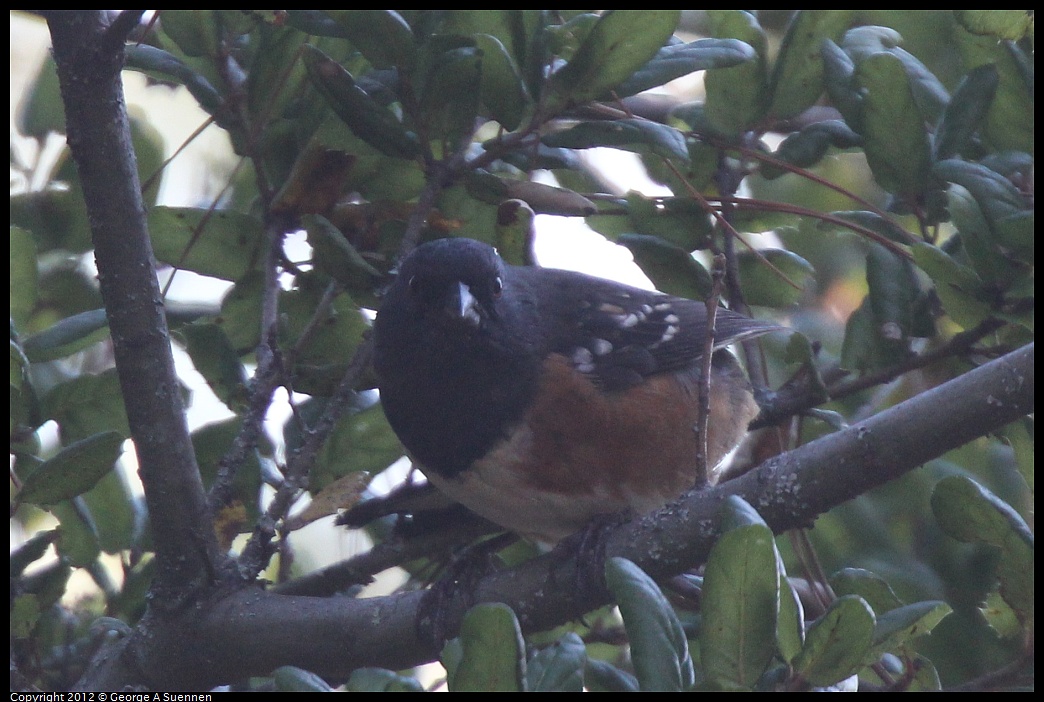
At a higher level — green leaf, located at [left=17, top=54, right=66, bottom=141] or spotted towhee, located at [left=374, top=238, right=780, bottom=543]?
green leaf, located at [left=17, top=54, right=66, bottom=141]

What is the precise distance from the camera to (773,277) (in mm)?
2307

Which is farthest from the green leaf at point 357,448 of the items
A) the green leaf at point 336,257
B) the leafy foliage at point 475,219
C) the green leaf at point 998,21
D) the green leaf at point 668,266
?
the green leaf at point 998,21

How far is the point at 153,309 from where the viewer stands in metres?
1.70

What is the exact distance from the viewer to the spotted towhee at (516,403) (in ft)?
6.82

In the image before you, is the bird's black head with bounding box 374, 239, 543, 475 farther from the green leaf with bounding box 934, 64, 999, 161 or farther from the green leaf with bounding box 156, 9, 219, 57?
the green leaf with bounding box 934, 64, 999, 161

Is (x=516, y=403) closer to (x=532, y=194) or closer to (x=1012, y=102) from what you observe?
(x=532, y=194)

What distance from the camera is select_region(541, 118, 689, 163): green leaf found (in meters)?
1.85

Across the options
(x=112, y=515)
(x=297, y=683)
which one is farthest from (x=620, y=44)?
(x=112, y=515)

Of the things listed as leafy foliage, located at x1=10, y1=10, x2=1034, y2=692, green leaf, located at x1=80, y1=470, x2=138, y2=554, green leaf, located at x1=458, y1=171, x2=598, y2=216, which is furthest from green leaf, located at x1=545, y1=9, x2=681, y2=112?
green leaf, located at x1=80, y1=470, x2=138, y2=554

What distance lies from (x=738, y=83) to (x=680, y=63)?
1.12 ft

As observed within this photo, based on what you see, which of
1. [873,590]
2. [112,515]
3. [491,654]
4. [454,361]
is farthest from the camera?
[454,361]

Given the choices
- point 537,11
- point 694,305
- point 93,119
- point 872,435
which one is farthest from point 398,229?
point 872,435

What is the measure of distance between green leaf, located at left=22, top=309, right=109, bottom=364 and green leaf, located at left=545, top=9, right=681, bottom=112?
40.3 inches

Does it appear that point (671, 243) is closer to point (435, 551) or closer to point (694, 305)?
point (694, 305)
